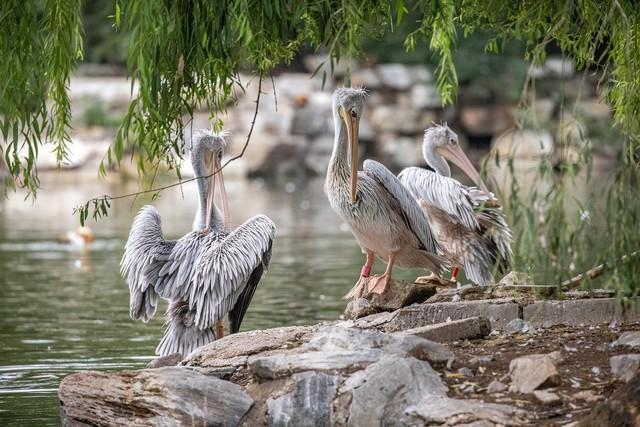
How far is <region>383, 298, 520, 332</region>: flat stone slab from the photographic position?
23.1 ft

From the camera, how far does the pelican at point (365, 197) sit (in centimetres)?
798

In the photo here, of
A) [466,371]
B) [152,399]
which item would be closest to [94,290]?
[152,399]

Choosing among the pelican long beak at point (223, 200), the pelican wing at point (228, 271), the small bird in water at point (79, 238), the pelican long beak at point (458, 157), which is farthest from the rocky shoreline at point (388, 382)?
the small bird in water at point (79, 238)

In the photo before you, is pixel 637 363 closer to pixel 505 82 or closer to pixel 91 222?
pixel 91 222

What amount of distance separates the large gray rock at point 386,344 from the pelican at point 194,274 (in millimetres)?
2141

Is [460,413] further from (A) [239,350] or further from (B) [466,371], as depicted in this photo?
(A) [239,350]

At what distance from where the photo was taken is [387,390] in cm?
551

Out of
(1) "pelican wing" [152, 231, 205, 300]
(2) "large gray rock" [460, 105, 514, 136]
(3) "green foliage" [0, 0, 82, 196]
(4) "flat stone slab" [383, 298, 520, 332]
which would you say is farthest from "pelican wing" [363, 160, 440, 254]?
(2) "large gray rock" [460, 105, 514, 136]

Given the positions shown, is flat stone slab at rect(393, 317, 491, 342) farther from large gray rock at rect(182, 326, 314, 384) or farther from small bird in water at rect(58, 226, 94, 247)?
small bird in water at rect(58, 226, 94, 247)

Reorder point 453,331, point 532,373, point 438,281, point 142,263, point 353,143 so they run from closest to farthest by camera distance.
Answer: point 532,373
point 453,331
point 353,143
point 142,263
point 438,281

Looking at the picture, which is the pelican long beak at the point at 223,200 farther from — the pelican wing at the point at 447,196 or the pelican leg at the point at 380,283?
the pelican leg at the point at 380,283

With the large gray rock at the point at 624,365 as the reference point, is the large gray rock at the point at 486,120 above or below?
below

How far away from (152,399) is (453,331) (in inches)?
67.2

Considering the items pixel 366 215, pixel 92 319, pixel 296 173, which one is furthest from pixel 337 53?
pixel 296 173
